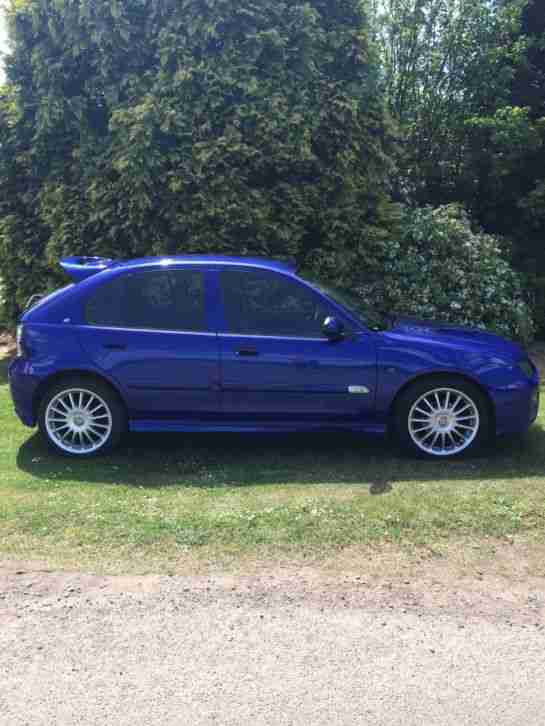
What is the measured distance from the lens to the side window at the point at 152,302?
219 inches

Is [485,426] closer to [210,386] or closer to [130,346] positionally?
[210,386]

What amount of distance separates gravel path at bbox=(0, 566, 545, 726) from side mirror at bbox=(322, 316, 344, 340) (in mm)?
2098

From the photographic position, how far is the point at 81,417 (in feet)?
18.4

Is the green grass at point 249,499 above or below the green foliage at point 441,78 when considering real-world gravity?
below

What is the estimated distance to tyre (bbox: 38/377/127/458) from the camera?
555 centimetres

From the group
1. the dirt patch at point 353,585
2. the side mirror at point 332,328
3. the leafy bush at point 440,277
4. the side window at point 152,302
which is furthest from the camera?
the leafy bush at point 440,277

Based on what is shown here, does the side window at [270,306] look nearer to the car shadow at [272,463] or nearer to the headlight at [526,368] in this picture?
the car shadow at [272,463]

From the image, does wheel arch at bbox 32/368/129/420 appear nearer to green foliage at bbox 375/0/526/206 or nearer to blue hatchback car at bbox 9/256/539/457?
blue hatchback car at bbox 9/256/539/457

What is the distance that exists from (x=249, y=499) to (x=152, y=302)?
1802 mm

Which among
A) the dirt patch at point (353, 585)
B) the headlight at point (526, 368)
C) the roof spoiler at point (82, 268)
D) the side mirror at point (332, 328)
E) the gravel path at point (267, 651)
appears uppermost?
the roof spoiler at point (82, 268)

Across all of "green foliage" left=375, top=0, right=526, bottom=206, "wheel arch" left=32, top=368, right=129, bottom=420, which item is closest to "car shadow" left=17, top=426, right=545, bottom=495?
"wheel arch" left=32, top=368, right=129, bottom=420

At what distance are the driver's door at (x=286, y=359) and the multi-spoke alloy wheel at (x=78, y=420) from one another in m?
0.97

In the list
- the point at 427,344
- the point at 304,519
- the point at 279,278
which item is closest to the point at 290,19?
the point at 279,278

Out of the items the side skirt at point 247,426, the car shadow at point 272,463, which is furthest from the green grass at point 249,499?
the side skirt at point 247,426
